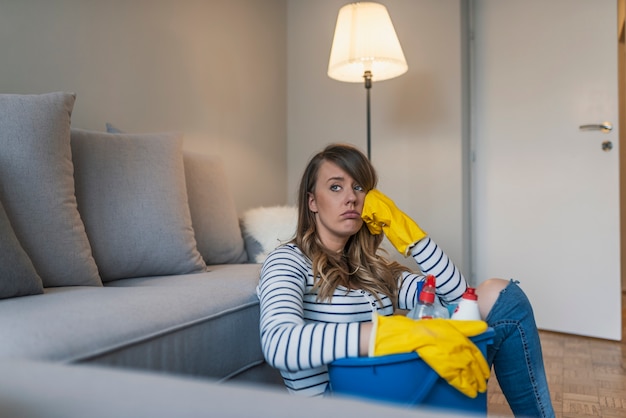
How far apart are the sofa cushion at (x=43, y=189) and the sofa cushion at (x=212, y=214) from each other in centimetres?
61

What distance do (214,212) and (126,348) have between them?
1.19 metres

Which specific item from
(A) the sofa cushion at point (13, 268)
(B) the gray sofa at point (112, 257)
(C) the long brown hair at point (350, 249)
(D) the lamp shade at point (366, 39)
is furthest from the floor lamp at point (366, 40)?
(A) the sofa cushion at point (13, 268)

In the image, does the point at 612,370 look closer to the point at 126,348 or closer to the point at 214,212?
the point at 214,212

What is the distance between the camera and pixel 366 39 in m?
2.59

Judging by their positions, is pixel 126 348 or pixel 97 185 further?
pixel 97 185

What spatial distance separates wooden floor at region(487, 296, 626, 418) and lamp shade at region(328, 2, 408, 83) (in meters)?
1.46

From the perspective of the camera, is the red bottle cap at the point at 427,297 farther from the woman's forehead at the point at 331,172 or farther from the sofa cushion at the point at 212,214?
the sofa cushion at the point at 212,214

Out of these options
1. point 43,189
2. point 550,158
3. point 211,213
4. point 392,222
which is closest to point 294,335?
point 392,222

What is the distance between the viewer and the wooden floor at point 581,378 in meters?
1.85

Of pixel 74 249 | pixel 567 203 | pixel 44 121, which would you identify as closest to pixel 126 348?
pixel 74 249

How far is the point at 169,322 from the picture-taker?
3.79 feet

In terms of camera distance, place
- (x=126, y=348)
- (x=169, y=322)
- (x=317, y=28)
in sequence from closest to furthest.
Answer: (x=126, y=348) → (x=169, y=322) → (x=317, y=28)

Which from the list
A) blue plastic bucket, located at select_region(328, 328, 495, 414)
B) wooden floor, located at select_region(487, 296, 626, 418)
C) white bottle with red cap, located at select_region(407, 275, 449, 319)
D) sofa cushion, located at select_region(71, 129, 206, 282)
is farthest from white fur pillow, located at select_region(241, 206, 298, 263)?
blue plastic bucket, located at select_region(328, 328, 495, 414)

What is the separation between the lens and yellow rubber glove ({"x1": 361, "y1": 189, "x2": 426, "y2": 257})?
132 centimetres
